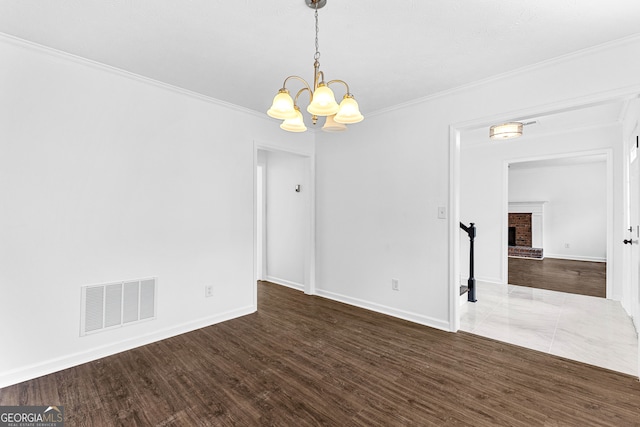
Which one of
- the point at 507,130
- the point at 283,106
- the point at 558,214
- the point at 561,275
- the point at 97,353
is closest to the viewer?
the point at 283,106

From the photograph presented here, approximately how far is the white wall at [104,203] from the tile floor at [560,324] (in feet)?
9.43

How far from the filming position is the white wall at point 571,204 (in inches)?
288

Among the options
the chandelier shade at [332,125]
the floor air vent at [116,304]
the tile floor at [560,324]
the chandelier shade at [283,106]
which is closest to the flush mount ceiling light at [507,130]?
the tile floor at [560,324]

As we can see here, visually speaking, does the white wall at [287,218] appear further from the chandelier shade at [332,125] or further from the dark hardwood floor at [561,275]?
the dark hardwood floor at [561,275]

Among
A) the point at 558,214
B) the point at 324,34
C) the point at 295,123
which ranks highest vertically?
the point at 324,34

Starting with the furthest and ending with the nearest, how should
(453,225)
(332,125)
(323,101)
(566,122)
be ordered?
(566,122)
(453,225)
(332,125)
(323,101)

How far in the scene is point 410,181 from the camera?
11.4 feet

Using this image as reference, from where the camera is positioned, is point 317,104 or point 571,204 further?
point 571,204

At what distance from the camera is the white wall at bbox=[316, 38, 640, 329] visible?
2454 millimetres

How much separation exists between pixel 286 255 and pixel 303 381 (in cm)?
288

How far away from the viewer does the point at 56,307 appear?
2.36 meters

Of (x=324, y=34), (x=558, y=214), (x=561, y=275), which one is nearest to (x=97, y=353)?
(x=324, y=34)

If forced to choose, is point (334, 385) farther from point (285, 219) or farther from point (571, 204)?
point (571, 204)

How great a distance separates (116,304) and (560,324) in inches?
176
